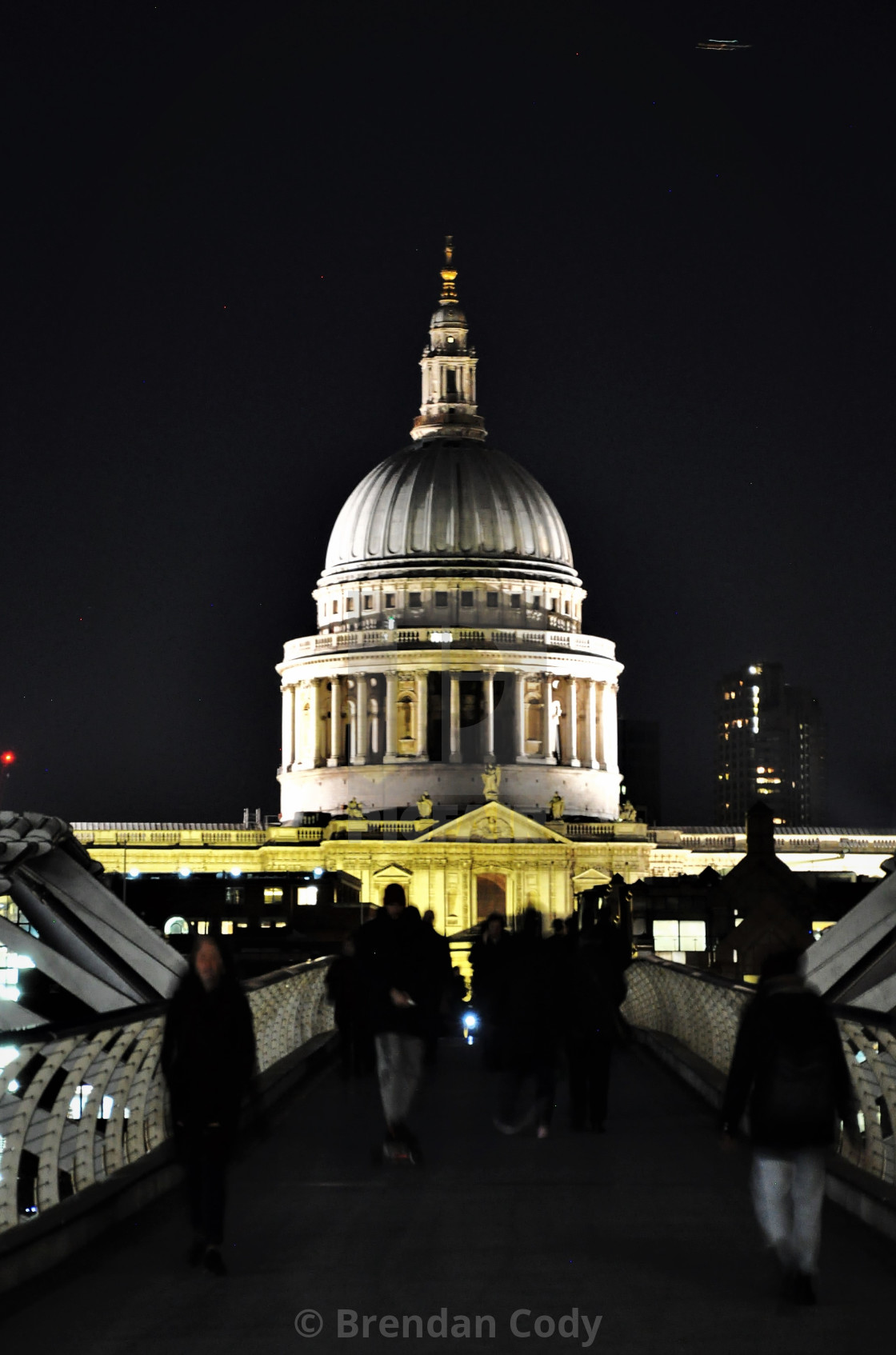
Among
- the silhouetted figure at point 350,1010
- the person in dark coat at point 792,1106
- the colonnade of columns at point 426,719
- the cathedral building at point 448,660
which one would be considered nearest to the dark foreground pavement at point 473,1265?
the person in dark coat at point 792,1106

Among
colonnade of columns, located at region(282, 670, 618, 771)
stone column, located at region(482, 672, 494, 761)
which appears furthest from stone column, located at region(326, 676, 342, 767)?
stone column, located at region(482, 672, 494, 761)

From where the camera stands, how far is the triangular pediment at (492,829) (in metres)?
147

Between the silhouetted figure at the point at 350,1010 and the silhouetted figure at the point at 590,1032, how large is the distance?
2257mm

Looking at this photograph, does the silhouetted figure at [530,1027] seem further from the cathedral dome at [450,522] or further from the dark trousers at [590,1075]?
the cathedral dome at [450,522]

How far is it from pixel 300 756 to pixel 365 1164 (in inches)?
5735

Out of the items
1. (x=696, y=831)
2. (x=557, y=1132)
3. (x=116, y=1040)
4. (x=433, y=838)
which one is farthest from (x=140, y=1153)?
(x=696, y=831)

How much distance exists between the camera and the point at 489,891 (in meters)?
149

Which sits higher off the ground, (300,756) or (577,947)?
(300,756)

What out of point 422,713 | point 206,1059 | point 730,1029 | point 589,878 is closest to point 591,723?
point 422,713

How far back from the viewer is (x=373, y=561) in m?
170

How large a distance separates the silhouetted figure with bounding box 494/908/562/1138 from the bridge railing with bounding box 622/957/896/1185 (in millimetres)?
2058

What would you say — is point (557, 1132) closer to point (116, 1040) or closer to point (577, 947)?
point (577, 947)

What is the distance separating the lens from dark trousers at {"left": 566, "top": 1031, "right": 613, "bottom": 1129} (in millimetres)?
26359

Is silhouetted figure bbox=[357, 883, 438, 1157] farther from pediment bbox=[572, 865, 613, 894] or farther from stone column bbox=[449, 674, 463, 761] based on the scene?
stone column bbox=[449, 674, 463, 761]
